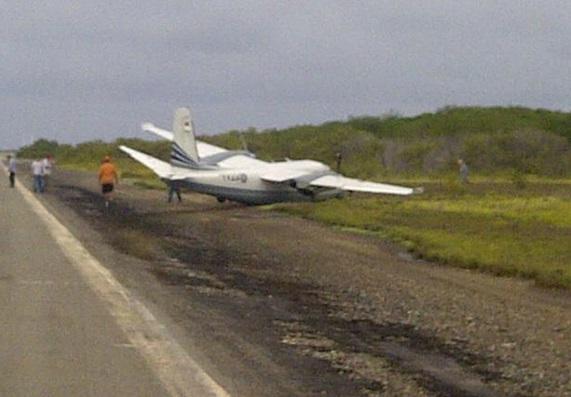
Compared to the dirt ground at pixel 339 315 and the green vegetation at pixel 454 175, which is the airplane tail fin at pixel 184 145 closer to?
the green vegetation at pixel 454 175

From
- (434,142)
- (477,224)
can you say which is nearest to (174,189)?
(477,224)

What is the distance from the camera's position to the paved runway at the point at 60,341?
10.9m

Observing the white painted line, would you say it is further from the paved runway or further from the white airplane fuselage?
the white airplane fuselage

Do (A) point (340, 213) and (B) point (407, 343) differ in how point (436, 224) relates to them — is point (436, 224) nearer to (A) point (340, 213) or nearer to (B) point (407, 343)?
(A) point (340, 213)

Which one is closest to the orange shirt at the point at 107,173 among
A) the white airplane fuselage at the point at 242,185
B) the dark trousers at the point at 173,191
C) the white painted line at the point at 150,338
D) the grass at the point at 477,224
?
the white airplane fuselage at the point at 242,185

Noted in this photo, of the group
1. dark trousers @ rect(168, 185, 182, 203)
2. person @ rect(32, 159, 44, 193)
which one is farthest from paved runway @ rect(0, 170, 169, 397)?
person @ rect(32, 159, 44, 193)

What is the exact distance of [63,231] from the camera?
104 feet

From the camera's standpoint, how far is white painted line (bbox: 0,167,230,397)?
36.1 feet

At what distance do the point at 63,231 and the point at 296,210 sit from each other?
13.6 meters

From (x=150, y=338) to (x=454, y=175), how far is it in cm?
5972

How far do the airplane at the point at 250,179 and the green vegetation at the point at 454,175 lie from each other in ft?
2.13

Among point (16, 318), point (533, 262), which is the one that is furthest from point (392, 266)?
point (16, 318)

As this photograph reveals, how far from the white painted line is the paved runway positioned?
0.36 ft

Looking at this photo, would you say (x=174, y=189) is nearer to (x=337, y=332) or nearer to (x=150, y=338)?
(x=337, y=332)
